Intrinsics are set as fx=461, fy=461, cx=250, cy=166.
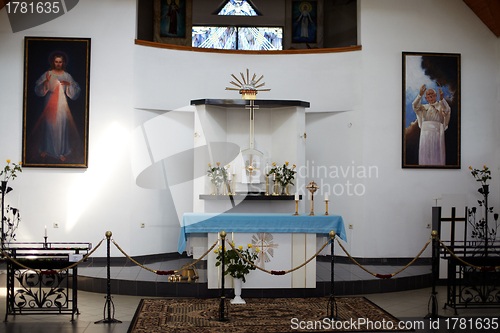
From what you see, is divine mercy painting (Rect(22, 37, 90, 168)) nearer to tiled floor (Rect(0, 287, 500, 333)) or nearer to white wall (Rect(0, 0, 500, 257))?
white wall (Rect(0, 0, 500, 257))

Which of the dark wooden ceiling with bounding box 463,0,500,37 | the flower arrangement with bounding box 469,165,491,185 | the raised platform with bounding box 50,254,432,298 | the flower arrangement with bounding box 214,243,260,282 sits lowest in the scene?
the raised platform with bounding box 50,254,432,298

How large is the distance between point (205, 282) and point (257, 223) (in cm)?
127

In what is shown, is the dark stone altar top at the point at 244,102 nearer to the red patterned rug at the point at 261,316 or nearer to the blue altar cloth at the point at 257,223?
the blue altar cloth at the point at 257,223

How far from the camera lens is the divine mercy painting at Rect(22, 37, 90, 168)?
358 inches

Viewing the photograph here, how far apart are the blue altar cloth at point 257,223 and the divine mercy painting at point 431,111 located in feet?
11.2

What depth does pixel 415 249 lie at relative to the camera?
9.52 meters

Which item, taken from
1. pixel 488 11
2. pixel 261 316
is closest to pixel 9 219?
pixel 261 316

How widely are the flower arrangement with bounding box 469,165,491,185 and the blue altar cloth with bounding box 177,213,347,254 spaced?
3846mm

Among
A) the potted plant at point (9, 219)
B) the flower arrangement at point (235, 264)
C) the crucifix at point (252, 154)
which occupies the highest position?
the crucifix at point (252, 154)

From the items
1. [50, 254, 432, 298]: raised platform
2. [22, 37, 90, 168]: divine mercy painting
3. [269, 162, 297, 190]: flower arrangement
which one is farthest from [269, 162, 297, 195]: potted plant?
[22, 37, 90, 168]: divine mercy painting

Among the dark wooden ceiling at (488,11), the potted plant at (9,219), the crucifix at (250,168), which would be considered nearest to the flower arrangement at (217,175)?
the crucifix at (250,168)

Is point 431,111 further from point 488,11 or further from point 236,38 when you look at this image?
point 236,38

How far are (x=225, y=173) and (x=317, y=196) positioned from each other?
8.19 feet

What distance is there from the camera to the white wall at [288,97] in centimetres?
914
